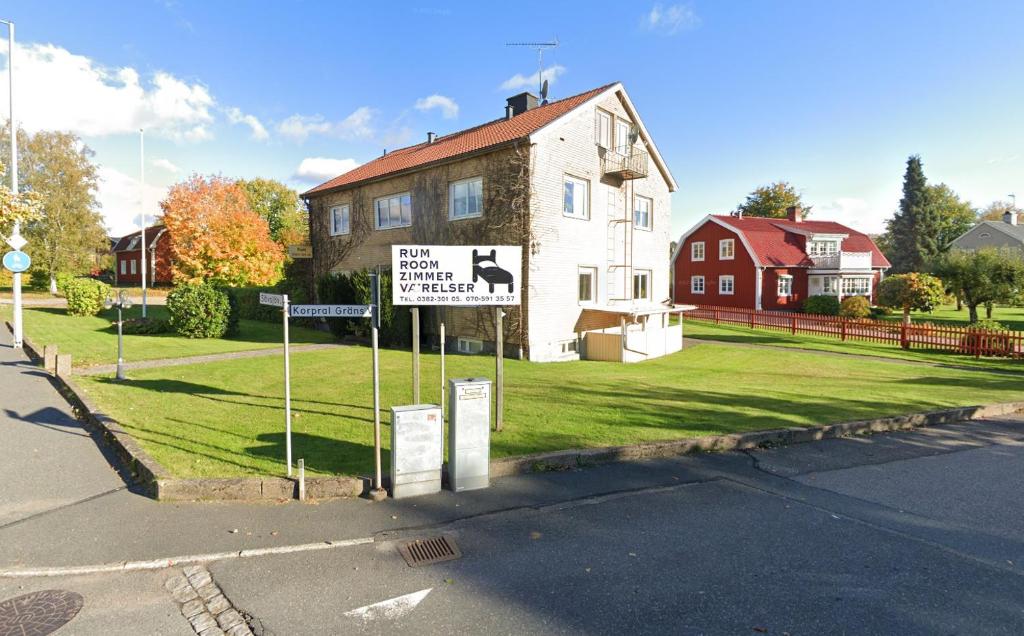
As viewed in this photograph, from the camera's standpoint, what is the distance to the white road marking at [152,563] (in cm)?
432

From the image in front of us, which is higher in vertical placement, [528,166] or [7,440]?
[528,166]

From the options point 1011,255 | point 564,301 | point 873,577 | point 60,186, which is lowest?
point 873,577

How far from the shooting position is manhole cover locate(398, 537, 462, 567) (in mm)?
4539

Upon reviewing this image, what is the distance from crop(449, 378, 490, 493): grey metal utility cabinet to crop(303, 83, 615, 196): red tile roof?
12.7 metres

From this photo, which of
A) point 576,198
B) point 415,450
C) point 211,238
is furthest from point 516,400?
point 211,238

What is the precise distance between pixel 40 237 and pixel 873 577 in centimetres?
5663

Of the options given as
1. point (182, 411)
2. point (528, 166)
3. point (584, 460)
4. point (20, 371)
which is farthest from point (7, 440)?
point (528, 166)

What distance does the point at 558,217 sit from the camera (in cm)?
1812

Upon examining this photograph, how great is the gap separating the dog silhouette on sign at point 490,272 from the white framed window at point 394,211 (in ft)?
46.0

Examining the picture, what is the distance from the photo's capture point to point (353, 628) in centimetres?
363

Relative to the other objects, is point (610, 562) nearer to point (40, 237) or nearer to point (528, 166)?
point (528, 166)

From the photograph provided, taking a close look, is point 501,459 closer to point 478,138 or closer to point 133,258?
point 478,138

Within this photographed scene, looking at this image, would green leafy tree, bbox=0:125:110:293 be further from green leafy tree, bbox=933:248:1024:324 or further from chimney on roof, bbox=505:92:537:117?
green leafy tree, bbox=933:248:1024:324

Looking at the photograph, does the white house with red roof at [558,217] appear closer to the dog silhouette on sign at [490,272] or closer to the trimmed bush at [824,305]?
the dog silhouette on sign at [490,272]
